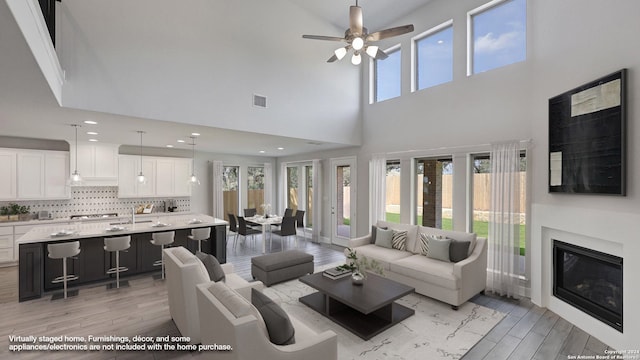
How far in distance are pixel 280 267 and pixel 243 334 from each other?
2.85 metres

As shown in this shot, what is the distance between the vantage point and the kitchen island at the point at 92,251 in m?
4.02

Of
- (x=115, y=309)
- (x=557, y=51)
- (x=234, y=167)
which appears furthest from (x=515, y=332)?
(x=234, y=167)

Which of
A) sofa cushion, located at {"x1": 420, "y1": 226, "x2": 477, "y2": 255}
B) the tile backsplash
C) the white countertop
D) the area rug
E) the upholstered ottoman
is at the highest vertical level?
the tile backsplash

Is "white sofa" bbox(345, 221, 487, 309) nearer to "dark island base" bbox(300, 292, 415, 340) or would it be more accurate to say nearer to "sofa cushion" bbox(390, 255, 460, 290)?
"sofa cushion" bbox(390, 255, 460, 290)

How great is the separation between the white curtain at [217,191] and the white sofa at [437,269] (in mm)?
4999

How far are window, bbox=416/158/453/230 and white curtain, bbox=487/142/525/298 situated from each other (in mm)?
913

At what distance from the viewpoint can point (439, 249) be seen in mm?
4316

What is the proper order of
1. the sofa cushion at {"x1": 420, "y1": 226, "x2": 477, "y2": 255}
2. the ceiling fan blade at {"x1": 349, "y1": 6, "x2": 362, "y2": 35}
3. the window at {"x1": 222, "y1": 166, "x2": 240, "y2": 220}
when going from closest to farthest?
1. the ceiling fan blade at {"x1": 349, "y1": 6, "x2": 362, "y2": 35}
2. the sofa cushion at {"x1": 420, "y1": 226, "x2": 477, "y2": 255}
3. the window at {"x1": 222, "y1": 166, "x2": 240, "y2": 220}

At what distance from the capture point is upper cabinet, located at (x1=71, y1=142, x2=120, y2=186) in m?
6.29

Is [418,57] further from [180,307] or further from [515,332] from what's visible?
[180,307]

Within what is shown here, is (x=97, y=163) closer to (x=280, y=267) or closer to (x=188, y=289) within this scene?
(x=280, y=267)

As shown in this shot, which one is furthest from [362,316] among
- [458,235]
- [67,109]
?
[67,109]

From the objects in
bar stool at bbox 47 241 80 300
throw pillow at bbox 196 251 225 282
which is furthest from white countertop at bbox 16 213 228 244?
throw pillow at bbox 196 251 225 282

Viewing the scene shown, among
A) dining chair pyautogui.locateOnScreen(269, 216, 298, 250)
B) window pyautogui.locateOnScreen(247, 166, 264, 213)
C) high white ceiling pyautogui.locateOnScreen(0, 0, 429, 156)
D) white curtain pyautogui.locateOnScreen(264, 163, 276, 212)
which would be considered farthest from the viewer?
white curtain pyautogui.locateOnScreen(264, 163, 276, 212)
